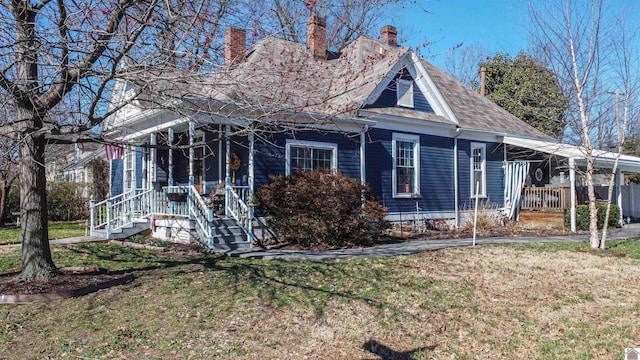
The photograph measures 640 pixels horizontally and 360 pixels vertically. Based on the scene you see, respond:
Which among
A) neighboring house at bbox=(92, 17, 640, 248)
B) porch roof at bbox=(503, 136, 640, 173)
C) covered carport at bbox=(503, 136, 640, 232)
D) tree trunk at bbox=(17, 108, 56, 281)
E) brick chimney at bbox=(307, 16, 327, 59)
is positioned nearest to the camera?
tree trunk at bbox=(17, 108, 56, 281)

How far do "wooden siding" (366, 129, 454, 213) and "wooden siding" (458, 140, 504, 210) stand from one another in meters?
0.56

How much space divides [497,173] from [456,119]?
332 centimetres

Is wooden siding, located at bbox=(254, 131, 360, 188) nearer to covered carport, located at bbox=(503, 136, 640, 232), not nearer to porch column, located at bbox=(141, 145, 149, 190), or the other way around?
porch column, located at bbox=(141, 145, 149, 190)

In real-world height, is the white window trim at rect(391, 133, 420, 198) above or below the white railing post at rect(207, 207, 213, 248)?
above

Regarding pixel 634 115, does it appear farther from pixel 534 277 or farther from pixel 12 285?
pixel 12 285

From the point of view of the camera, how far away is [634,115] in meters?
12.4

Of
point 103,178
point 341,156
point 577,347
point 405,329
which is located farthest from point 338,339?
point 103,178

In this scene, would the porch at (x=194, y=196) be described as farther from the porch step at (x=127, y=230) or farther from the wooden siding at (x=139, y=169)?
the wooden siding at (x=139, y=169)

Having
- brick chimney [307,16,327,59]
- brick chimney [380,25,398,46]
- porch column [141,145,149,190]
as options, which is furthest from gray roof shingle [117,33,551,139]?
porch column [141,145,149,190]

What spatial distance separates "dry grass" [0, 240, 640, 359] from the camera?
5.24 metres

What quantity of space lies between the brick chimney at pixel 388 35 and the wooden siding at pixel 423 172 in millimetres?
4519

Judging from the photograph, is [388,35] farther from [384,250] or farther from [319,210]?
[384,250]

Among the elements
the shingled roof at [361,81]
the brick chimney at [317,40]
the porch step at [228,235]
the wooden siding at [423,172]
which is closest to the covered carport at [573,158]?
the shingled roof at [361,81]

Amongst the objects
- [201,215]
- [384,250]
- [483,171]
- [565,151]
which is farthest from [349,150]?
[565,151]
